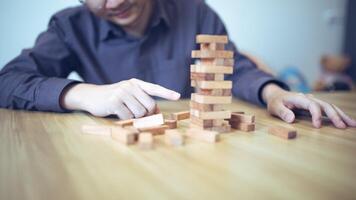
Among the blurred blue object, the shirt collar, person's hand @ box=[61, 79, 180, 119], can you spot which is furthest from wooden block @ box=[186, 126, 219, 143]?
the blurred blue object

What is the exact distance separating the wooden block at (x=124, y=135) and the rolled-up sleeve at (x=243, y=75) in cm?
58

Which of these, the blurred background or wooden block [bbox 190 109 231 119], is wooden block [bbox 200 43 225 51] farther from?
the blurred background

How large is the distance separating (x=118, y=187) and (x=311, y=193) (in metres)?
0.25

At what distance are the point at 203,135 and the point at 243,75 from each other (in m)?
0.65

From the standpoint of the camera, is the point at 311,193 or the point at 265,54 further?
the point at 265,54

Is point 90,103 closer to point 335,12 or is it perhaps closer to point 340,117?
point 340,117

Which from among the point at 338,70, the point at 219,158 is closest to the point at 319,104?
→ the point at 219,158

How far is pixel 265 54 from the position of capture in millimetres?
2762

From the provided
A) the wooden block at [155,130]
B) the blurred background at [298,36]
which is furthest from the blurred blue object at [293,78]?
the wooden block at [155,130]

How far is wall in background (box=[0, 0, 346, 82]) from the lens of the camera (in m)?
2.54

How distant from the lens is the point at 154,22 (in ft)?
4.27

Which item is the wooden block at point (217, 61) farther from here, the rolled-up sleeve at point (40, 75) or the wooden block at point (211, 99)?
the rolled-up sleeve at point (40, 75)

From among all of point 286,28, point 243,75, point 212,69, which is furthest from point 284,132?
point 286,28

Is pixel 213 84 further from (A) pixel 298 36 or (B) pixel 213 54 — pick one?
(A) pixel 298 36
